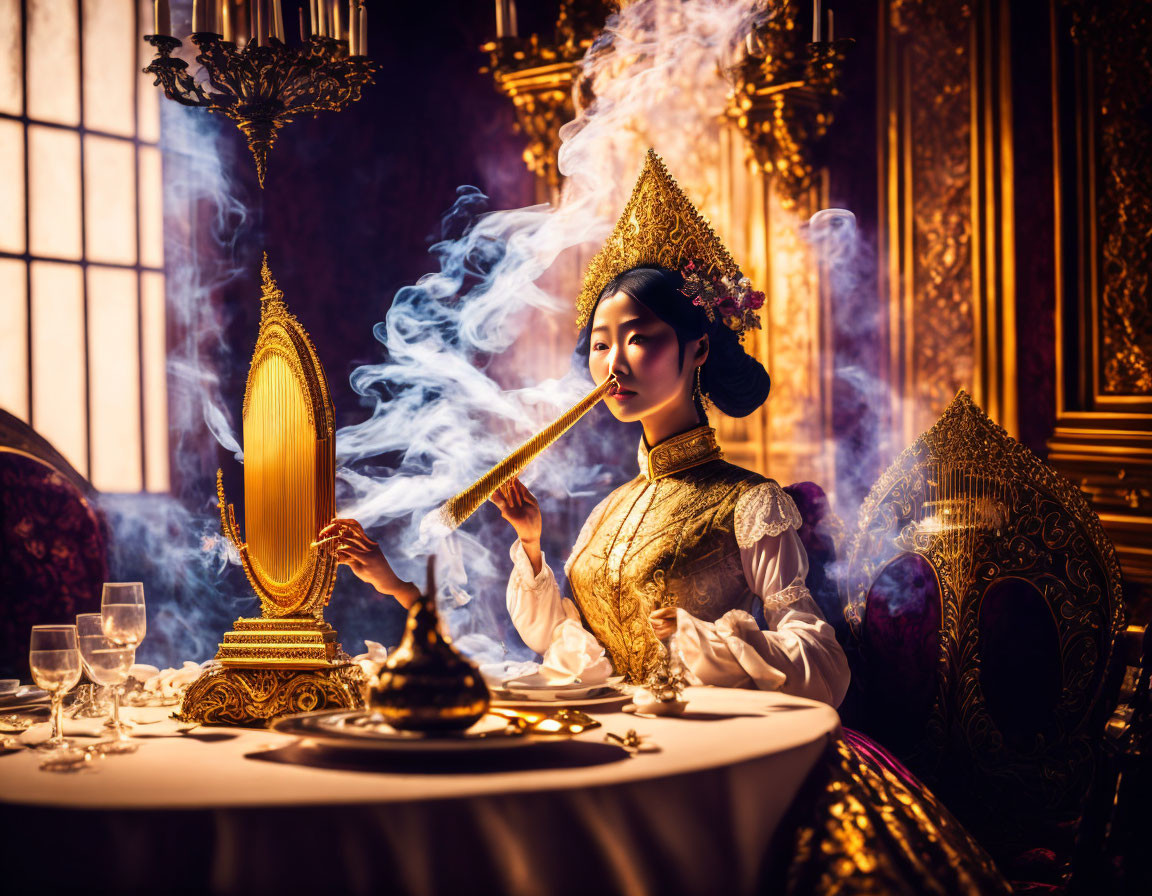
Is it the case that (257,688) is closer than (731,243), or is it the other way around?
(257,688)

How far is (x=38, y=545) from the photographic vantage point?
3.43m

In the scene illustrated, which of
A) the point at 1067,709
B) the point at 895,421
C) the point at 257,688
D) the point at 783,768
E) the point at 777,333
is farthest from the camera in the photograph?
the point at 777,333

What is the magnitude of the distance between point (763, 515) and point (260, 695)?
101cm

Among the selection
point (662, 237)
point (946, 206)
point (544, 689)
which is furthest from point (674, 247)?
point (946, 206)

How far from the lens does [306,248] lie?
4824mm

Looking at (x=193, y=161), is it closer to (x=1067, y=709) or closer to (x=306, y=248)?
(x=306, y=248)

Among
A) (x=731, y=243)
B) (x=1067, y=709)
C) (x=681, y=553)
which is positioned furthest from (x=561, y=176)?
(x=1067, y=709)

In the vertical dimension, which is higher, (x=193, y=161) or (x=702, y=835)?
(x=193, y=161)

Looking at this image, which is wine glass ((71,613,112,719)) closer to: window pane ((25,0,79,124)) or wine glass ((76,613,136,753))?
wine glass ((76,613,136,753))

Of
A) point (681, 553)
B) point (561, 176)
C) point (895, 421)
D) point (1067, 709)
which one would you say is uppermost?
point (561, 176)

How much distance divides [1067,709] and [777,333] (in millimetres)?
2293

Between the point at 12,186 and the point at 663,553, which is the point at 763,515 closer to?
the point at 663,553

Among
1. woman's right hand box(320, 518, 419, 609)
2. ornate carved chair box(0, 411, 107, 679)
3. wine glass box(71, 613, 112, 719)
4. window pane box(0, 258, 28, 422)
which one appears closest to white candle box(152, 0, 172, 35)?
Answer: woman's right hand box(320, 518, 419, 609)

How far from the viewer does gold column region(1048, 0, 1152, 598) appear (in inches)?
136
